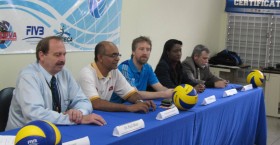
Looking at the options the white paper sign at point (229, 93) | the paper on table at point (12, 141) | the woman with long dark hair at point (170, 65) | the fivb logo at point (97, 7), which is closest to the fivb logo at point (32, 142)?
the paper on table at point (12, 141)

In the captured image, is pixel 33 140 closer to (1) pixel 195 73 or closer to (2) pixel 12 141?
(2) pixel 12 141

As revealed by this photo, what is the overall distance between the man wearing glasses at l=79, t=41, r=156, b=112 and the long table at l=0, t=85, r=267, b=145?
0.06 meters

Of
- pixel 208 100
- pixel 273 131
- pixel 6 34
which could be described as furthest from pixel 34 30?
pixel 273 131

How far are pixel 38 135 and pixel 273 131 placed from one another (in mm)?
4162

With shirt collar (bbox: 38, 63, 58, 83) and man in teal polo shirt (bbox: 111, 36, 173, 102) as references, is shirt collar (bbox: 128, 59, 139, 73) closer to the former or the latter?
man in teal polo shirt (bbox: 111, 36, 173, 102)

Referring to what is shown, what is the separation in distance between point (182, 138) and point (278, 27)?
14.2 ft

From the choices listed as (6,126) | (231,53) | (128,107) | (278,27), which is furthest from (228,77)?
(6,126)

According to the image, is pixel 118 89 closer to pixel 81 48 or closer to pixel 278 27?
pixel 81 48

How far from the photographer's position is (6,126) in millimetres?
2326

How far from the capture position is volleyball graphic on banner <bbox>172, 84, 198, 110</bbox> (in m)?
2.53

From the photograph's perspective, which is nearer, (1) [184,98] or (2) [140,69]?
(1) [184,98]

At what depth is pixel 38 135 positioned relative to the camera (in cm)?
145

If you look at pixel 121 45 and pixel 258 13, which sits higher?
pixel 258 13

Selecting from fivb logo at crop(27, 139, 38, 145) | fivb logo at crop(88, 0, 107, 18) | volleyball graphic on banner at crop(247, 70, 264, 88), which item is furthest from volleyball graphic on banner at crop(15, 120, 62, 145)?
volleyball graphic on banner at crop(247, 70, 264, 88)
